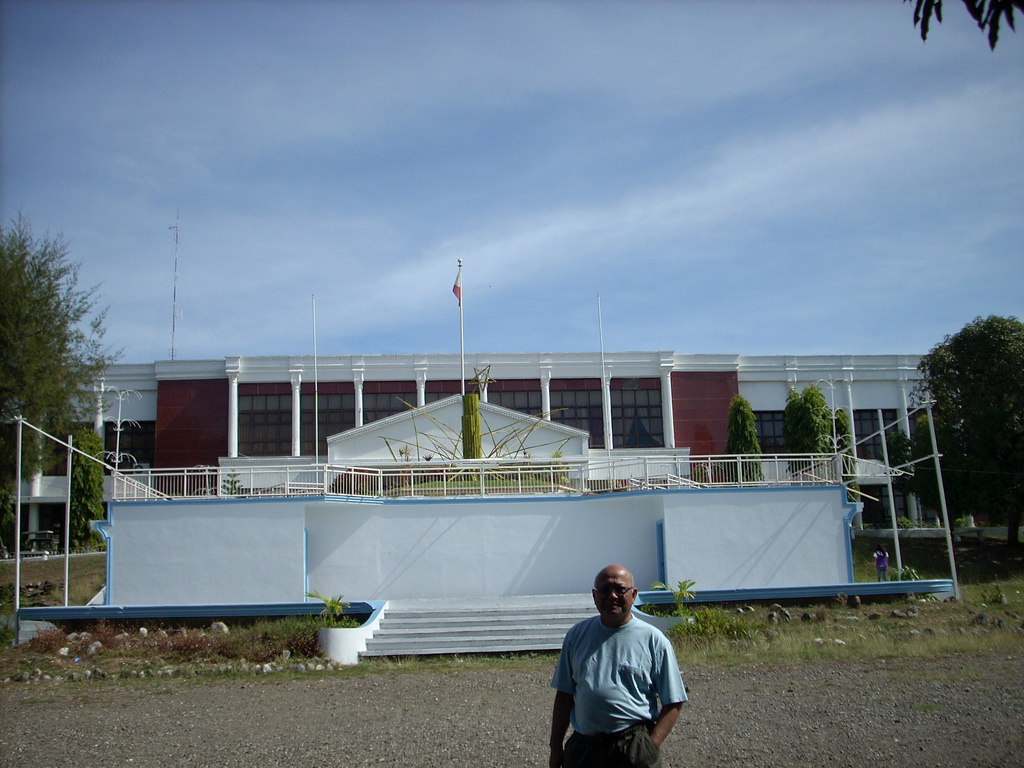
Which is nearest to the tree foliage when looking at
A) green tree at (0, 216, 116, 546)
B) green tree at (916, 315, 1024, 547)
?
green tree at (0, 216, 116, 546)

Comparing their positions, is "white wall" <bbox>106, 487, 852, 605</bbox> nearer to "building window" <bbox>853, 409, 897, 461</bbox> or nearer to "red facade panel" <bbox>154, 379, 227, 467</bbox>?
"red facade panel" <bbox>154, 379, 227, 467</bbox>

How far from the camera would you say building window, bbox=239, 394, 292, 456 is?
1649 inches

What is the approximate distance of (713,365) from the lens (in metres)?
43.6

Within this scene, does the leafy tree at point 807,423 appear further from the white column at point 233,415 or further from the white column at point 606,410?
the white column at point 233,415

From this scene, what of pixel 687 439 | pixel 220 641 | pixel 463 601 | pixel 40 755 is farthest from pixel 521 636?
pixel 687 439

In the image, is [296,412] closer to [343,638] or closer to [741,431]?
[741,431]

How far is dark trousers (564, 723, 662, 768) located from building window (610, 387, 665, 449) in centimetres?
3805

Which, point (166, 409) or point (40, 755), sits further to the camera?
point (166, 409)

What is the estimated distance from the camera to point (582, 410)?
42.8m

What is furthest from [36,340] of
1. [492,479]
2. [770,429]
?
[770,429]

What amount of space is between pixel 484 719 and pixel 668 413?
32.9m

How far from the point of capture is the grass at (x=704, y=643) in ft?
49.2

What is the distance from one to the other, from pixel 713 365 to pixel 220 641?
105 ft

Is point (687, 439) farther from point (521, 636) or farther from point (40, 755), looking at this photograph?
point (40, 755)
